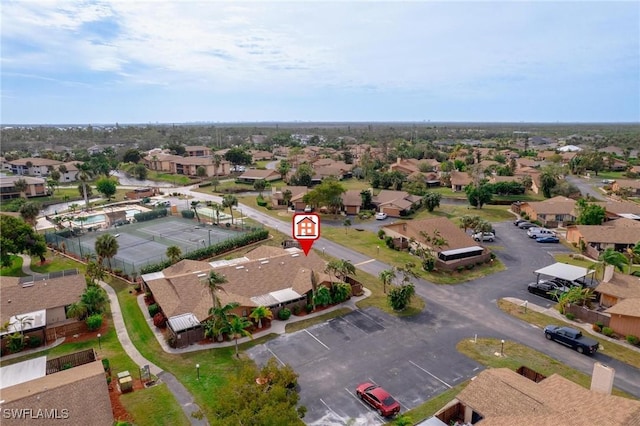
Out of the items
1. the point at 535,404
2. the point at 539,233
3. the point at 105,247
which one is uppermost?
the point at 105,247

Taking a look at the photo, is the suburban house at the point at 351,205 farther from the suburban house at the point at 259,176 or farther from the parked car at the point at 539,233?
the suburban house at the point at 259,176

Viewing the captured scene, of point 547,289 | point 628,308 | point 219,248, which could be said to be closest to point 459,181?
point 547,289

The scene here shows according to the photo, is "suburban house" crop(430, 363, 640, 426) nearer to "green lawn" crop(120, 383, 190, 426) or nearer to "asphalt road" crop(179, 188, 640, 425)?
"asphalt road" crop(179, 188, 640, 425)

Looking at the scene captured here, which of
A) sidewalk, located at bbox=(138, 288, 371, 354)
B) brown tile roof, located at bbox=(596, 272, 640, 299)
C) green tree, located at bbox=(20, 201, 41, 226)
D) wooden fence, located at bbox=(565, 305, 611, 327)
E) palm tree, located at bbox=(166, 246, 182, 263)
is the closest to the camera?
sidewalk, located at bbox=(138, 288, 371, 354)

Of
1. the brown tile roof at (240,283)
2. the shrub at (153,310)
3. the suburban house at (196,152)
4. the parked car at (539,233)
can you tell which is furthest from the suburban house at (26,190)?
the parked car at (539,233)

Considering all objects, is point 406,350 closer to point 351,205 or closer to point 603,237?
point 603,237

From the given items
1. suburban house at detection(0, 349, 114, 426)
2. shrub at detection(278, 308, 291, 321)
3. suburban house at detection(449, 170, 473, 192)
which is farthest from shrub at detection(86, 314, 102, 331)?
suburban house at detection(449, 170, 473, 192)

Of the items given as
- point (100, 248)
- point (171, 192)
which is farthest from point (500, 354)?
point (171, 192)
